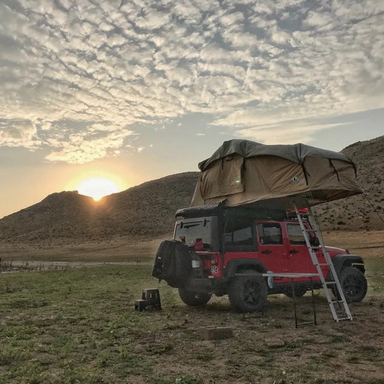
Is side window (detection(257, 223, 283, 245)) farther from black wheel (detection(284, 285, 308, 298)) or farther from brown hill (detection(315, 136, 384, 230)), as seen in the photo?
brown hill (detection(315, 136, 384, 230))

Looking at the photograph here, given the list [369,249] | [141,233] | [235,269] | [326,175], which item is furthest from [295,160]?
[141,233]

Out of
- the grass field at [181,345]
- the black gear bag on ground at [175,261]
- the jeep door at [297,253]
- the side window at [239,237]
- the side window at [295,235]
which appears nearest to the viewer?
the grass field at [181,345]

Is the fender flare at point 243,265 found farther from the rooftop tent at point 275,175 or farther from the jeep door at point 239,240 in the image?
the rooftop tent at point 275,175

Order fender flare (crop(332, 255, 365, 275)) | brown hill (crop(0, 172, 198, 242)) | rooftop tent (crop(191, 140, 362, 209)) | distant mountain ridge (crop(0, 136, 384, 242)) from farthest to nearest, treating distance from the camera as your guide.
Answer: brown hill (crop(0, 172, 198, 242)) < distant mountain ridge (crop(0, 136, 384, 242)) < fender flare (crop(332, 255, 365, 275)) < rooftop tent (crop(191, 140, 362, 209))

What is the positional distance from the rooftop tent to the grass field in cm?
286

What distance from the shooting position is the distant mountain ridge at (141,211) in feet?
203

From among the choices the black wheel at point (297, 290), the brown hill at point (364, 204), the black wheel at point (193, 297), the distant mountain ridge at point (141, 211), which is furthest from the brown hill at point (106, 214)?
the black wheel at point (193, 297)

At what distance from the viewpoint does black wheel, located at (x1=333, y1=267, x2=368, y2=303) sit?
11570mm

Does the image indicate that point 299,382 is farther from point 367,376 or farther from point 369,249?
point 369,249

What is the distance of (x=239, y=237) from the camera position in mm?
10422

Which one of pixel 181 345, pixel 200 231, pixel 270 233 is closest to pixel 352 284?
pixel 270 233

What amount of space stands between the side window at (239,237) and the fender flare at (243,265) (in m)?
0.29

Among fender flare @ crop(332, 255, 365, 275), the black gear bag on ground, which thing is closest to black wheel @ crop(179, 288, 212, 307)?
the black gear bag on ground

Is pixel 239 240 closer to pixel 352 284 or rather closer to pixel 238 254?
pixel 238 254
